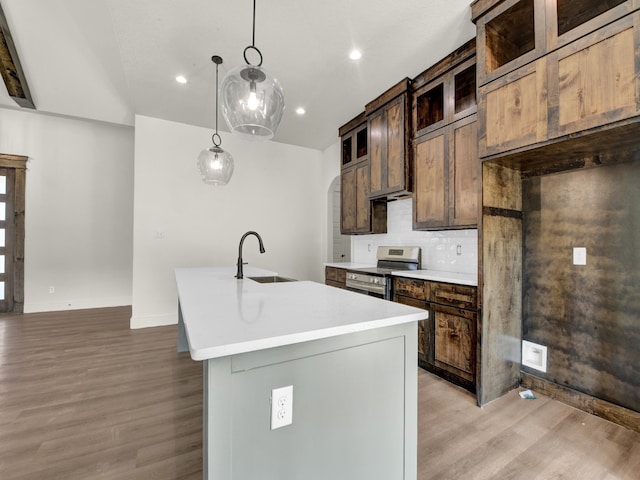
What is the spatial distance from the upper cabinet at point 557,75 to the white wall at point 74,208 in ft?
18.7

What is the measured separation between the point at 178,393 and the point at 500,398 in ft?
8.24

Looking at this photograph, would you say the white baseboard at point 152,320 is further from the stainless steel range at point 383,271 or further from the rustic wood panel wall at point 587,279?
the rustic wood panel wall at point 587,279

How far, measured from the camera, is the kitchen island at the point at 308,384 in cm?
88

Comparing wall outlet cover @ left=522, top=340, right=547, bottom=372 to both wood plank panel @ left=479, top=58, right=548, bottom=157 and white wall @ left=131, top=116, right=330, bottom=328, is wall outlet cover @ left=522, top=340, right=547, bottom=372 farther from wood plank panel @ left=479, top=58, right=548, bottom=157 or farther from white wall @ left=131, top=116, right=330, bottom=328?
white wall @ left=131, top=116, right=330, bottom=328

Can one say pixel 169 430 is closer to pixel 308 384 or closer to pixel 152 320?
pixel 308 384

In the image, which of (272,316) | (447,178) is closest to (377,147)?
(447,178)

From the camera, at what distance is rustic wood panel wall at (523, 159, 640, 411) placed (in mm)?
1945

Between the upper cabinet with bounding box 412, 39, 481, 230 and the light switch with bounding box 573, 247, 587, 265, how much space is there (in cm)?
70

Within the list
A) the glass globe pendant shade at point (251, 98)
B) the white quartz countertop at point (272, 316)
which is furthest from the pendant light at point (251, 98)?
the white quartz countertop at point (272, 316)

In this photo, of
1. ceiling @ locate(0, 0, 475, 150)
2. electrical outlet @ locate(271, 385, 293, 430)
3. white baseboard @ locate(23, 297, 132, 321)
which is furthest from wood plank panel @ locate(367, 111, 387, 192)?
white baseboard @ locate(23, 297, 132, 321)

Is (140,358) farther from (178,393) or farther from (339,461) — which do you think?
(339,461)

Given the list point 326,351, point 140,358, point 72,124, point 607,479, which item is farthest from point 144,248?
point 607,479

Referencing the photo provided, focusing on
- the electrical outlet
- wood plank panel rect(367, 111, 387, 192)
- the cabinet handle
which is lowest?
the electrical outlet

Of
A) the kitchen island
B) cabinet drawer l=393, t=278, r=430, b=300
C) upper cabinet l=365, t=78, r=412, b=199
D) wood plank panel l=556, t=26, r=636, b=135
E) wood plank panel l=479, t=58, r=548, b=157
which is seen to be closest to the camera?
the kitchen island
